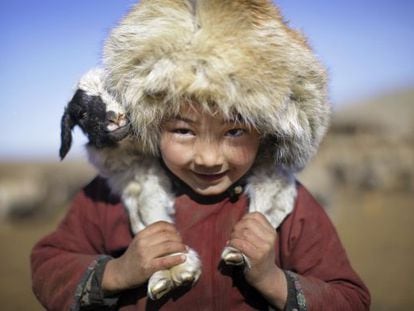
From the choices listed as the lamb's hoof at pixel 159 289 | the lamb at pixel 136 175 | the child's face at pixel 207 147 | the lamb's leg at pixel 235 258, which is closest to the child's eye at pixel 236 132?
the child's face at pixel 207 147

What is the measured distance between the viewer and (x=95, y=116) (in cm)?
155

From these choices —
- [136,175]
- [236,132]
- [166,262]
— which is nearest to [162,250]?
[166,262]

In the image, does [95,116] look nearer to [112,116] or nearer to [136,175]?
[112,116]

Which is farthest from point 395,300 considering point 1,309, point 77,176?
point 77,176

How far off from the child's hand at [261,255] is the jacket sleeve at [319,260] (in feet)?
0.23

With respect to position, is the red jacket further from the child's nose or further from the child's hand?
the child's nose

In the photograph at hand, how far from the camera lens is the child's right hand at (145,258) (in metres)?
1.53

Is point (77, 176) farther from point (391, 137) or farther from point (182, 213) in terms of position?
point (182, 213)

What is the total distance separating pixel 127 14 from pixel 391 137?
14.6m

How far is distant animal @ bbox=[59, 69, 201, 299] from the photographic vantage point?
1.53 meters

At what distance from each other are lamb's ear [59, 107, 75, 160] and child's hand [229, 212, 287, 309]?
0.60 metres

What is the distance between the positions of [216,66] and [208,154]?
26cm

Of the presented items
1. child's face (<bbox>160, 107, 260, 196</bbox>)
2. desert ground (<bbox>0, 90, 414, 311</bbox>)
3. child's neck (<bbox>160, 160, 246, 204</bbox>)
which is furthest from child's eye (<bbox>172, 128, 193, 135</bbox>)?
desert ground (<bbox>0, 90, 414, 311</bbox>)

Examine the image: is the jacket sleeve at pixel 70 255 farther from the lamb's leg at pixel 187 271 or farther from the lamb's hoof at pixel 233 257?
the lamb's hoof at pixel 233 257
